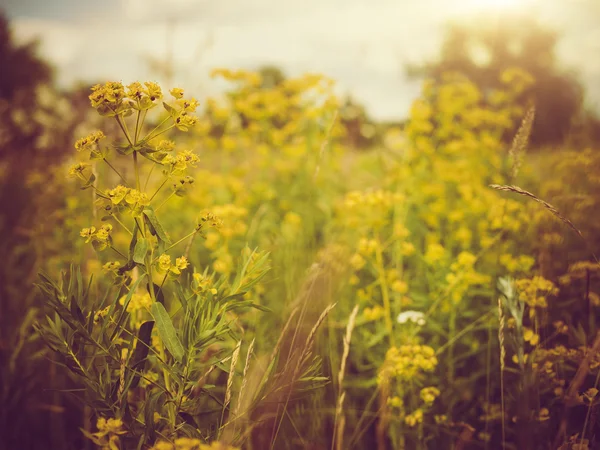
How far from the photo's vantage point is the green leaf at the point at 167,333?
96 cm

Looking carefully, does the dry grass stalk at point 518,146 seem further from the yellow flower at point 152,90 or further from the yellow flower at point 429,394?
the yellow flower at point 152,90

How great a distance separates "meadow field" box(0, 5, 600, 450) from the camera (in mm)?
1040

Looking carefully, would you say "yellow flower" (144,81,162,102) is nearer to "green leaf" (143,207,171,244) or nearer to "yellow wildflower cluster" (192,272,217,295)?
"green leaf" (143,207,171,244)

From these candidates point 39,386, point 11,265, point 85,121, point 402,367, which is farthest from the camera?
point 85,121

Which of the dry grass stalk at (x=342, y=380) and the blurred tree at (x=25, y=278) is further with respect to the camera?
the blurred tree at (x=25, y=278)

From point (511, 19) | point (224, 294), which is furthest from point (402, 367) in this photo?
point (511, 19)

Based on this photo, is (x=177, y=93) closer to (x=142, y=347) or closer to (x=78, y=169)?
(x=78, y=169)

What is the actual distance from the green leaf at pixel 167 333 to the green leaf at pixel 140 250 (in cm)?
11

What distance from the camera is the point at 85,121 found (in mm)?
3932

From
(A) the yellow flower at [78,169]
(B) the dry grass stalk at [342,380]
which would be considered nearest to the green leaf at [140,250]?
(A) the yellow flower at [78,169]

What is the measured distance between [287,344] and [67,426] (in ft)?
3.94

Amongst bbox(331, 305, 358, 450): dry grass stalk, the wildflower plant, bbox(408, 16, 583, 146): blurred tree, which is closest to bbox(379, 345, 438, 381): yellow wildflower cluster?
bbox(331, 305, 358, 450): dry grass stalk

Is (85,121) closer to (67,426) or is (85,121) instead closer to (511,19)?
(67,426)

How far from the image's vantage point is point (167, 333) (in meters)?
0.97
